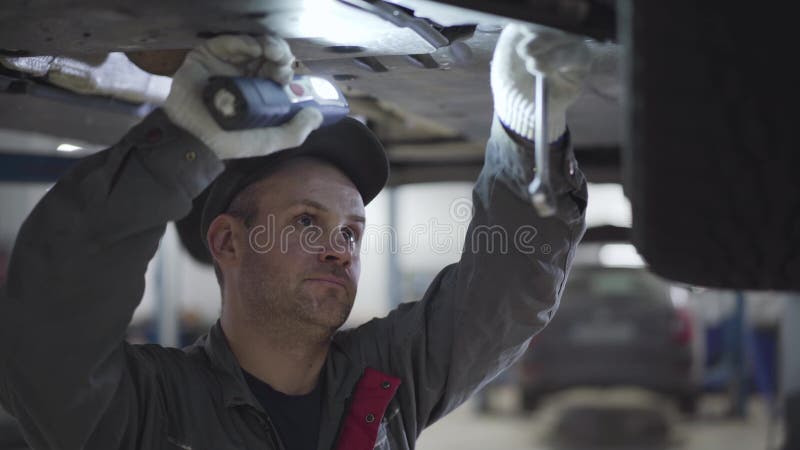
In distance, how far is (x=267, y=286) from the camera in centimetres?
179

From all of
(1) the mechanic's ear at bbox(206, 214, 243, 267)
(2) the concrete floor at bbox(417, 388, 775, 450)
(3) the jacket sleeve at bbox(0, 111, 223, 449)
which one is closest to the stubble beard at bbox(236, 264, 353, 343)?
(1) the mechanic's ear at bbox(206, 214, 243, 267)

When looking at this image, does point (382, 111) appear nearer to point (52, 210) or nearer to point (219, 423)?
point (219, 423)

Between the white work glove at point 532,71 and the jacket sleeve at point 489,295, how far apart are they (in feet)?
0.17

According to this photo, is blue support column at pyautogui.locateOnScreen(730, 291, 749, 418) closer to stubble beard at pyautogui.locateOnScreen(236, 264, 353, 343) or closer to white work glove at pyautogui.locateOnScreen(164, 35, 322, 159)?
stubble beard at pyautogui.locateOnScreen(236, 264, 353, 343)

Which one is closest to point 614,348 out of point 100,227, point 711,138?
point 100,227

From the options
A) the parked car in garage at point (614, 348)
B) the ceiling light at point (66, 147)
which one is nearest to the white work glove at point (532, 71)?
the ceiling light at point (66, 147)

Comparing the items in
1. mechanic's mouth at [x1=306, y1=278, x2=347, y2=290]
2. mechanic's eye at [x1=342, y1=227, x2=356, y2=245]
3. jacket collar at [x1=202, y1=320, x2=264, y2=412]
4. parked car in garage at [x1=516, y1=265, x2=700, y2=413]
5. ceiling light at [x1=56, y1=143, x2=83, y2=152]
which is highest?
mechanic's eye at [x1=342, y1=227, x2=356, y2=245]

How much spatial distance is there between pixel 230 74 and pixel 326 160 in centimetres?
62

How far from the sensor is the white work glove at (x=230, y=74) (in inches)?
51.8

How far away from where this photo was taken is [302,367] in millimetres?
1810

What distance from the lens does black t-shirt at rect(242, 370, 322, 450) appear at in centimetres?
171

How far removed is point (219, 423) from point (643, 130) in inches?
37.9

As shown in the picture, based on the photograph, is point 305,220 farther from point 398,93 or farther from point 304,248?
point 398,93

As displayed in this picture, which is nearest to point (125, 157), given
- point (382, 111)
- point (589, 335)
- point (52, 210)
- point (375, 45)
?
point (52, 210)
